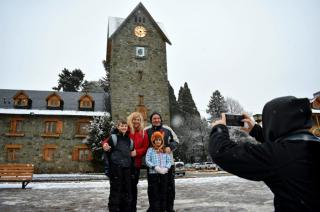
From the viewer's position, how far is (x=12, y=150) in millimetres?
26797

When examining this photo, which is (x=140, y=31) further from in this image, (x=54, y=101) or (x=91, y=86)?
(x=91, y=86)

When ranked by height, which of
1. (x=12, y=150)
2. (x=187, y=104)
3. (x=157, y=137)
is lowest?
(x=12, y=150)

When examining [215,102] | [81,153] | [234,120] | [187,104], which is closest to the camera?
[234,120]

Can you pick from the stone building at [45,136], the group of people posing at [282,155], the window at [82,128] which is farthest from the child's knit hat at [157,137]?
the window at [82,128]

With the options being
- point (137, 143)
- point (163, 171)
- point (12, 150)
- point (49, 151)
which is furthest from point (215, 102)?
point (163, 171)

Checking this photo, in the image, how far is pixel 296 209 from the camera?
1.60 metres

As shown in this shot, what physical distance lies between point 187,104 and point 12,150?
33098mm

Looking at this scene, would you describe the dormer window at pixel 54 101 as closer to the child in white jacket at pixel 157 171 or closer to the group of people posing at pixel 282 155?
the child in white jacket at pixel 157 171

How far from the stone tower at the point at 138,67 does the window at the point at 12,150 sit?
9381mm

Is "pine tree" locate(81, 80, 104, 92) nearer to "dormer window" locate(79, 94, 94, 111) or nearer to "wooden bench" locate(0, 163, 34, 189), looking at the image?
"dormer window" locate(79, 94, 94, 111)

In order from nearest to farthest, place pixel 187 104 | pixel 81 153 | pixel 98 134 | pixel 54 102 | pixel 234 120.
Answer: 1. pixel 234 120
2. pixel 98 134
3. pixel 81 153
4. pixel 54 102
5. pixel 187 104

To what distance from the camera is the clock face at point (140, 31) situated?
94.5 feet

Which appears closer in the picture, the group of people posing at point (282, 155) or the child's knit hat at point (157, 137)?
the group of people posing at point (282, 155)

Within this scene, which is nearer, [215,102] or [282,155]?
[282,155]
